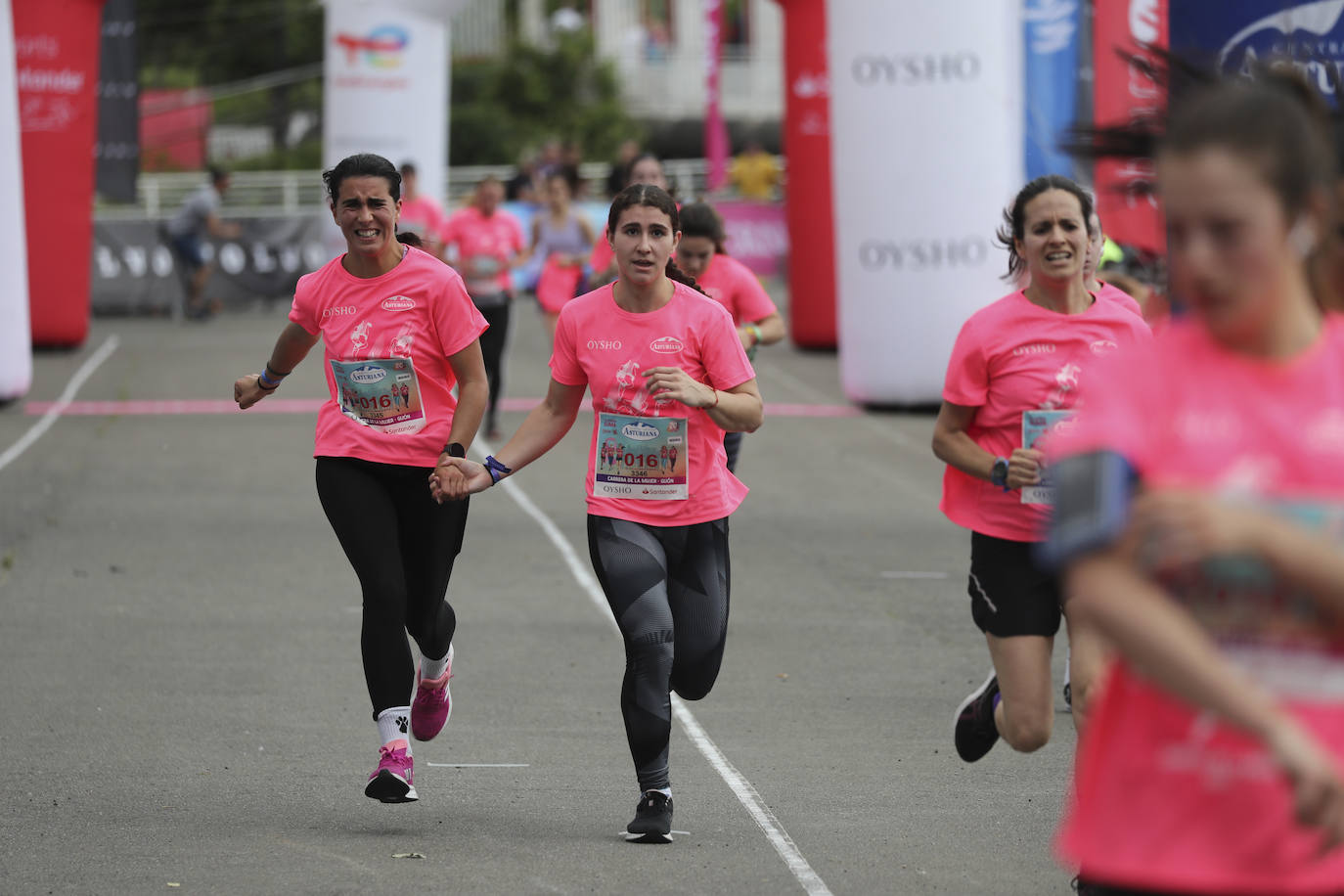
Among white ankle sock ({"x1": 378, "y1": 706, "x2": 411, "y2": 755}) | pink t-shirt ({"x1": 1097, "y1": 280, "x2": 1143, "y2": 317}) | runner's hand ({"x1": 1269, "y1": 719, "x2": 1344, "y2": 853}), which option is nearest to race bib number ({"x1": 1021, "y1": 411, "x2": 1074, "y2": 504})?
pink t-shirt ({"x1": 1097, "y1": 280, "x2": 1143, "y2": 317})

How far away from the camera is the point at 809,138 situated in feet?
70.1

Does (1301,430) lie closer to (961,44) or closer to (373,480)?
(373,480)

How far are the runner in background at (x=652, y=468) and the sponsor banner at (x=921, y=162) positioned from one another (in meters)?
10.8

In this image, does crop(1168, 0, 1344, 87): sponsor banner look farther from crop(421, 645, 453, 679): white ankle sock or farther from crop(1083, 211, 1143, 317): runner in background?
crop(421, 645, 453, 679): white ankle sock

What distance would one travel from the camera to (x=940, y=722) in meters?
7.51

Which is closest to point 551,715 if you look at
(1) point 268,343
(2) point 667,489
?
(2) point 667,489

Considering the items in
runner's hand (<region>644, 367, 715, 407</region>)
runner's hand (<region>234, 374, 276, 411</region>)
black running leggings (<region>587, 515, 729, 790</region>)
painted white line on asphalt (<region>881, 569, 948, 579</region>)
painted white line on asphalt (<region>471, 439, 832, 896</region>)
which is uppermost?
runner's hand (<region>644, 367, 715, 407</region>)

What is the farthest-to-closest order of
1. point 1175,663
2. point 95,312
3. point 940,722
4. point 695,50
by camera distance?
point 695,50 → point 95,312 → point 940,722 → point 1175,663

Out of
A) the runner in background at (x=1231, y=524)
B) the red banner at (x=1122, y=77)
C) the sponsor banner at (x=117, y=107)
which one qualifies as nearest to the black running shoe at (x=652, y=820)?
the runner in background at (x=1231, y=524)

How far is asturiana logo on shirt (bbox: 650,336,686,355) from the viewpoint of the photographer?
19.4ft

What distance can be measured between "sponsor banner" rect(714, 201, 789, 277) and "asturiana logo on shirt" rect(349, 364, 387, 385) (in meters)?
24.2

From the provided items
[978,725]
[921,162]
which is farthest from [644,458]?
[921,162]

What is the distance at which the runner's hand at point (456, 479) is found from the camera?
5926mm

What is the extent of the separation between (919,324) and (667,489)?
36.6 ft
